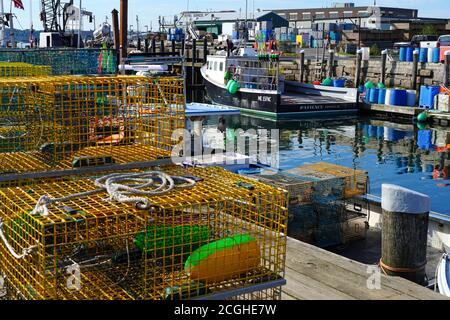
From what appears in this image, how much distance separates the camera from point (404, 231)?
20.6 feet

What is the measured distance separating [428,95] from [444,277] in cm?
2073

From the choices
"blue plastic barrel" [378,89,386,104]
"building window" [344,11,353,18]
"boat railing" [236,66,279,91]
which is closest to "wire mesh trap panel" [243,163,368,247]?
"blue plastic barrel" [378,89,386,104]

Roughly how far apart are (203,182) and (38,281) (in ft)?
4.24

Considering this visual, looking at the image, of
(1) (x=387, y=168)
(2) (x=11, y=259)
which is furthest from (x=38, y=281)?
(1) (x=387, y=168)

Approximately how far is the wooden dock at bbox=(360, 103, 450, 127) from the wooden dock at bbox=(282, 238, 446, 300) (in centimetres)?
2048

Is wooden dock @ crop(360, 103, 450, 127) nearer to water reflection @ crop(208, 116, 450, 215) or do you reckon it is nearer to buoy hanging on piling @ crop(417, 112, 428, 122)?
buoy hanging on piling @ crop(417, 112, 428, 122)

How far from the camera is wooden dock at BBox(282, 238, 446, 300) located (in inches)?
202

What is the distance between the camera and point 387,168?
59.3ft

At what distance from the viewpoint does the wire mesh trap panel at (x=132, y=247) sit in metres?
3.43

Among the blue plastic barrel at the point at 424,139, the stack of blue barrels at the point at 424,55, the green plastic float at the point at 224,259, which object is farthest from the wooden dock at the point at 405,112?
the green plastic float at the point at 224,259

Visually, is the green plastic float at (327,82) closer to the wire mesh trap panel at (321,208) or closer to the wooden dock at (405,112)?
the wooden dock at (405,112)

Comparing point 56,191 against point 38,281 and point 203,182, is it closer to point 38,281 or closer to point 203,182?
point 38,281

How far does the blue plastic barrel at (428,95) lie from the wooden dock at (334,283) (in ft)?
71.2
